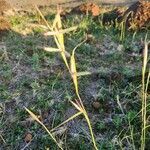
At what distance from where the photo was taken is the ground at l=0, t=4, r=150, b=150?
120 inches

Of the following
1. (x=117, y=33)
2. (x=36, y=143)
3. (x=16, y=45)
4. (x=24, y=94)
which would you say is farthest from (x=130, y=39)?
(x=36, y=143)

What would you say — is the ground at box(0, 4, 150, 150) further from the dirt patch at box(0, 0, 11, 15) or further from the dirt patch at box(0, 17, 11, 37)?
the dirt patch at box(0, 0, 11, 15)

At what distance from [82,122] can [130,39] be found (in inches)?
55.2

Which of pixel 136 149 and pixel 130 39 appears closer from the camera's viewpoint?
pixel 136 149

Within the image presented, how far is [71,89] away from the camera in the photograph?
3.44m

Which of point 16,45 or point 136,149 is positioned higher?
point 16,45

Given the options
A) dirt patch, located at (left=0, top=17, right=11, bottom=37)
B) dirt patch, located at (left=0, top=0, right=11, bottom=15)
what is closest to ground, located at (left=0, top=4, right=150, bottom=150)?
dirt patch, located at (left=0, top=17, right=11, bottom=37)

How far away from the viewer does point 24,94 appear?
3.40 m

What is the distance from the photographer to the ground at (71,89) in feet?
9.98

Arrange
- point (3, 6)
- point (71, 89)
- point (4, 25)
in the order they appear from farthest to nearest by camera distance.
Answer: point (3, 6), point (4, 25), point (71, 89)

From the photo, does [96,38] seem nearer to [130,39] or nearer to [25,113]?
[130,39]

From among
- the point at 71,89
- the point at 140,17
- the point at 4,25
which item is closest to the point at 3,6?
the point at 4,25

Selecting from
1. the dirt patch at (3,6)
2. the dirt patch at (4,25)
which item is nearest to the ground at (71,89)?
the dirt patch at (4,25)

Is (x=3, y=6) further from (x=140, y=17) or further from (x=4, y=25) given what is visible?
(x=140, y=17)
